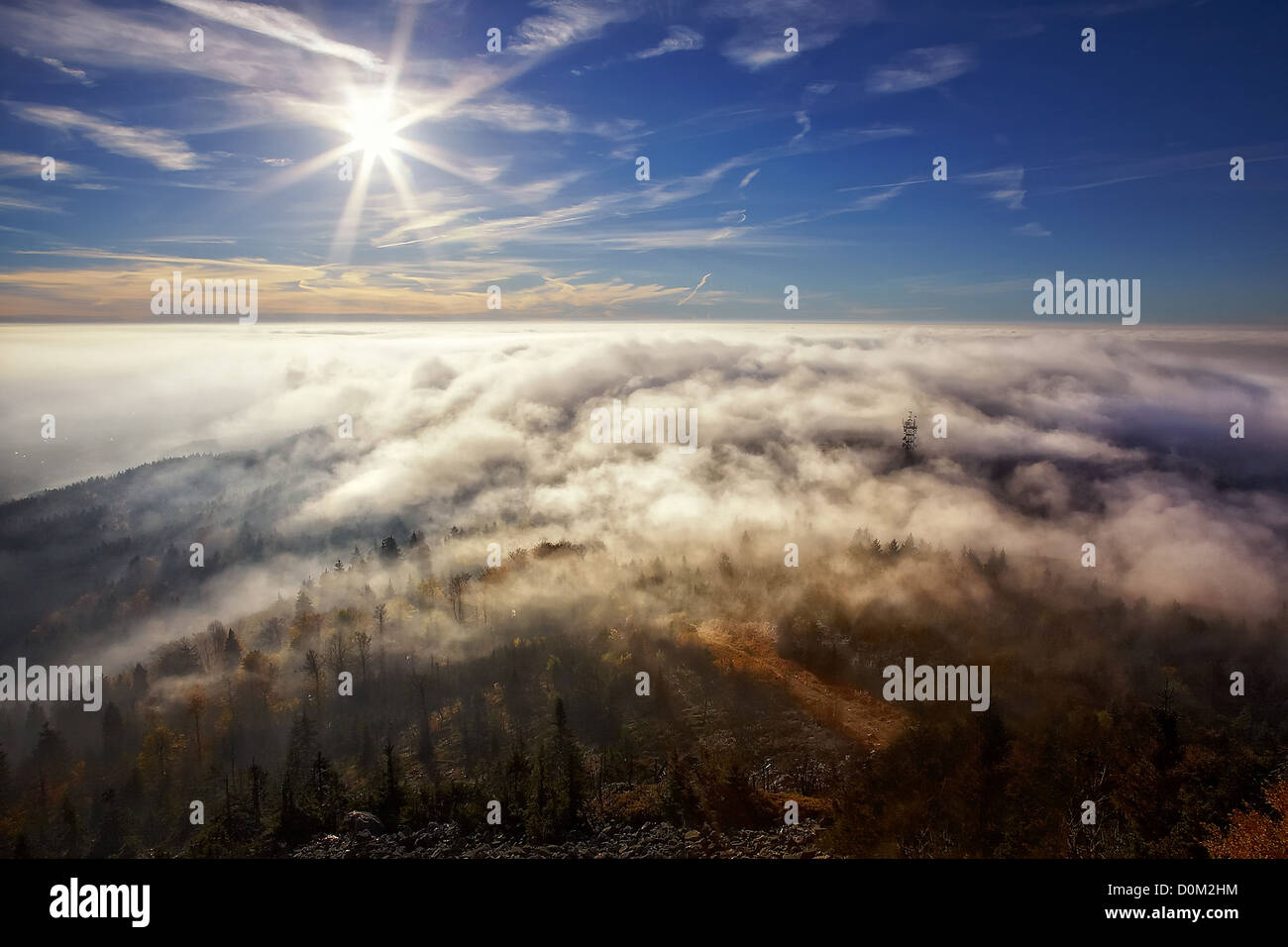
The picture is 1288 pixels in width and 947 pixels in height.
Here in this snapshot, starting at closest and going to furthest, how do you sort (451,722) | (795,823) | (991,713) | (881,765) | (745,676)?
(795,823) < (881,765) < (991,713) < (451,722) < (745,676)

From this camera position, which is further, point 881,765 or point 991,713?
point 991,713
